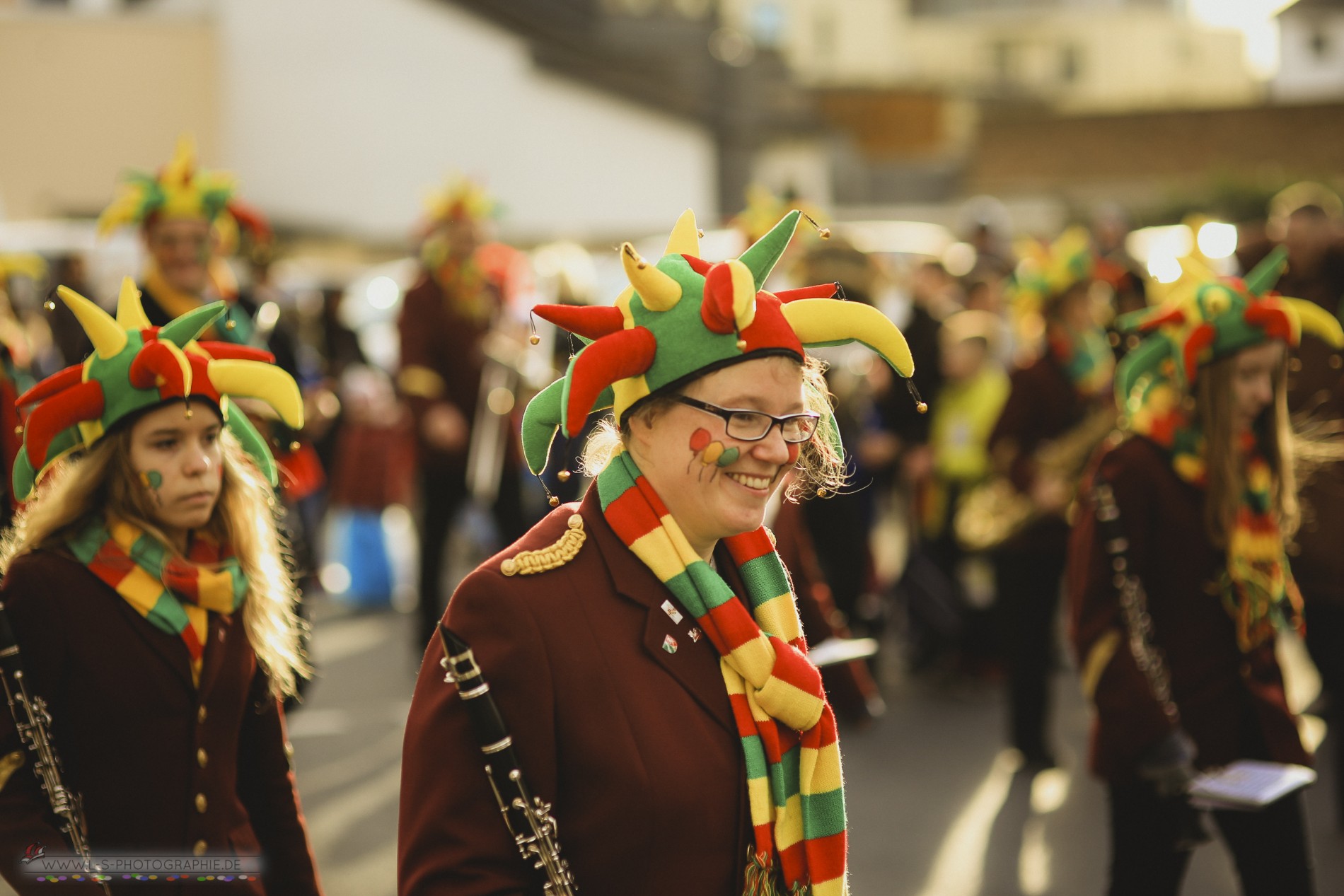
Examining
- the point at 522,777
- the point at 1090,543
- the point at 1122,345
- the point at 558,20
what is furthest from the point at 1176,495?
the point at 558,20

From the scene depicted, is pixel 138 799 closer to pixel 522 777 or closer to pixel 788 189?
pixel 522 777

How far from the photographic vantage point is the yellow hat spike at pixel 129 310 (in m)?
3.50

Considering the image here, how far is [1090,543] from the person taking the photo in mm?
4094

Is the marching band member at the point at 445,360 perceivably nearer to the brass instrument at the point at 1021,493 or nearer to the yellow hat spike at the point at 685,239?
the brass instrument at the point at 1021,493

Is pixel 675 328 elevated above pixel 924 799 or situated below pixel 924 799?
above

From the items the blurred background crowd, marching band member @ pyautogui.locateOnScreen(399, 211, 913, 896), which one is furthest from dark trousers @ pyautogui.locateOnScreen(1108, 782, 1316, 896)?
marching band member @ pyautogui.locateOnScreen(399, 211, 913, 896)

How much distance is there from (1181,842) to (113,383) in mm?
2847

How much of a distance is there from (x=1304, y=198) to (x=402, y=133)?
19.6 metres

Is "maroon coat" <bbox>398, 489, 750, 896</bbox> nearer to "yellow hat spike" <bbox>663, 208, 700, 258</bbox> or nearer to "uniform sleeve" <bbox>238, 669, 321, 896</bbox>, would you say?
"yellow hat spike" <bbox>663, 208, 700, 258</bbox>

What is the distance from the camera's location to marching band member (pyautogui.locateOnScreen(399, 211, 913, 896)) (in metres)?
2.21

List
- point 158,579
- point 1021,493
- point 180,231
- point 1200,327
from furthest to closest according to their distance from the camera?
point 1021,493 < point 180,231 < point 1200,327 < point 158,579

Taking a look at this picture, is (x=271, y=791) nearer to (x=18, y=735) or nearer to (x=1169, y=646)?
(x=18, y=735)

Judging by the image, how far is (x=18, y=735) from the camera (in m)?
2.88

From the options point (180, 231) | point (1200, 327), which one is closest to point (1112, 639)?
point (1200, 327)
